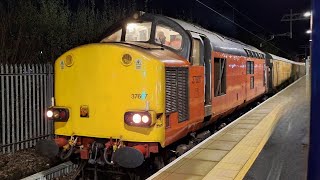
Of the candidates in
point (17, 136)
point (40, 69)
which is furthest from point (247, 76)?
point (17, 136)

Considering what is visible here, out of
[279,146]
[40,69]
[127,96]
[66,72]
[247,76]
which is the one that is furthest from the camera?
[247,76]

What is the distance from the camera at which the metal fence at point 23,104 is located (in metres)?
7.34

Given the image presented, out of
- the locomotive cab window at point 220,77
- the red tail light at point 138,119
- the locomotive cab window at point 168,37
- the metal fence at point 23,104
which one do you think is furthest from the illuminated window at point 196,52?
the metal fence at point 23,104

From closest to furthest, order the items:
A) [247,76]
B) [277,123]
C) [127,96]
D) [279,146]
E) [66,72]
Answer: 1. [127,96]
2. [66,72]
3. [279,146]
4. [277,123]
5. [247,76]

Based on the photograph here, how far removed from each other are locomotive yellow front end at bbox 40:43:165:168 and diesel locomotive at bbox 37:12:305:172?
1cm

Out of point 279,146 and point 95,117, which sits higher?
point 95,117

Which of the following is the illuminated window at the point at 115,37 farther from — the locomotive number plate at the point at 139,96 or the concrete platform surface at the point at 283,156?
the concrete platform surface at the point at 283,156

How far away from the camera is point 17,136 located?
7.47 m

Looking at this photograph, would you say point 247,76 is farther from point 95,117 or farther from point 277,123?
point 95,117

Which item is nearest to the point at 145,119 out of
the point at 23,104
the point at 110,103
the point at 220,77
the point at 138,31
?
the point at 110,103

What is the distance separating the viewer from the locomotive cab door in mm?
7176

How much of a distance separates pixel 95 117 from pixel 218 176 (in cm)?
217

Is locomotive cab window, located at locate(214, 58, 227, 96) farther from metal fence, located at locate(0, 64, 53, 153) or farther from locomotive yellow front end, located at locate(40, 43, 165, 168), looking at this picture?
metal fence, located at locate(0, 64, 53, 153)

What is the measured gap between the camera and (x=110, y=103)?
5.68m
